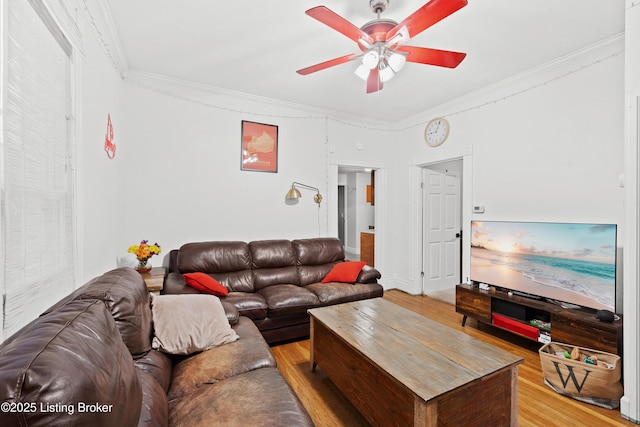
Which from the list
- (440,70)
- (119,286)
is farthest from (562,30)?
(119,286)

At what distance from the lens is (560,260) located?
2.50m

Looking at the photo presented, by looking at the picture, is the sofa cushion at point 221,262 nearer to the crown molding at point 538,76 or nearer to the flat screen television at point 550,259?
the flat screen television at point 550,259

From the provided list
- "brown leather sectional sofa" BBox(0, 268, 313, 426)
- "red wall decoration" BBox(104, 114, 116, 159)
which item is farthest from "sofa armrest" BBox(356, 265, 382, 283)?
"red wall decoration" BBox(104, 114, 116, 159)

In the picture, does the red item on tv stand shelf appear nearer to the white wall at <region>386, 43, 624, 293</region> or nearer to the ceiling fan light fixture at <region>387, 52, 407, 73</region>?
the white wall at <region>386, 43, 624, 293</region>

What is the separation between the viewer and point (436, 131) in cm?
402

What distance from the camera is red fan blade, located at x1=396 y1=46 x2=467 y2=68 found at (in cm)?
184

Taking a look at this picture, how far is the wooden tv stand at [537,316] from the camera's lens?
209 cm

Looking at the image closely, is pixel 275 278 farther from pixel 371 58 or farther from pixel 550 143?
pixel 550 143

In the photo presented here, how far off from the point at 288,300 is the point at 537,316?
237 centimetres

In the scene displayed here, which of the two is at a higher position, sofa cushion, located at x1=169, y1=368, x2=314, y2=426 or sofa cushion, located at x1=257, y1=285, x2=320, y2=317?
sofa cushion, located at x1=169, y1=368, x2=314, y2=426

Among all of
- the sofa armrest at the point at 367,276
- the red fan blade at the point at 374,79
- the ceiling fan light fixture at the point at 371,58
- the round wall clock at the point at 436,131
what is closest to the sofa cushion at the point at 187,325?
the sofa armrest at the point at 367,276

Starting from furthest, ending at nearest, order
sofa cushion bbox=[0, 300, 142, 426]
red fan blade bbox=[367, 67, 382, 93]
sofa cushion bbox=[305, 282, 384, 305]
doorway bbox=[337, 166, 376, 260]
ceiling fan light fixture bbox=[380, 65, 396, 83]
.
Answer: doorway bbox=[337, 166, 376, 260] < sofa cushion bbox=[305, 282, 384, 305] < red fan blade bbox=[367, 67, 382, 93] < ceiling fan light fixture bbox=[380, 65, 396, 83] < sofa cushion bbox=[0, 300, 142, 426]

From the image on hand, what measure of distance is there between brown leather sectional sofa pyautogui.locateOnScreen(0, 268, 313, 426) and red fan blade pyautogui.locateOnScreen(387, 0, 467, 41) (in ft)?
6.38

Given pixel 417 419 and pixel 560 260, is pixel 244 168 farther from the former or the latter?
pixel 560 260
